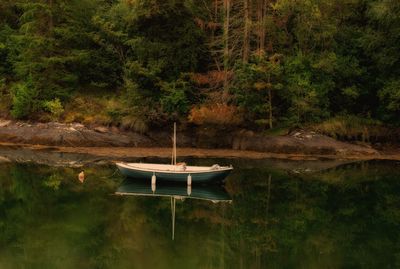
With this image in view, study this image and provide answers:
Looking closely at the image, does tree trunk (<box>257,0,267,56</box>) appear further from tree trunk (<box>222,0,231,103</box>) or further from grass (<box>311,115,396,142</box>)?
grass (<box>311,115,396,142</box>)

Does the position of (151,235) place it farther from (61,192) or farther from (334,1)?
(334,1)

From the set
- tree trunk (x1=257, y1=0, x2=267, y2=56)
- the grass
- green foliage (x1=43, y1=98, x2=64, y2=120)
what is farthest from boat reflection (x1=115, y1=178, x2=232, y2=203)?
tree trunk (x1=257, y1=0, x2=267, y2=56)

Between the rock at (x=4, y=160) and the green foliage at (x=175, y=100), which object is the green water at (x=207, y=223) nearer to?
the rock at (x=4, y=160)

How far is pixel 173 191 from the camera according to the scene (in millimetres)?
28281

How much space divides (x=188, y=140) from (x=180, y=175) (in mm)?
12419

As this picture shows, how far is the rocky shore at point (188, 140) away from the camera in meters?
38.4

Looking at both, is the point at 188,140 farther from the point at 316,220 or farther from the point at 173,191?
the point at 316,220

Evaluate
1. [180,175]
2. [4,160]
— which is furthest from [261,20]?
[4,160]

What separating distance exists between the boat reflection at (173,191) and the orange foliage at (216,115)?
1059 cm

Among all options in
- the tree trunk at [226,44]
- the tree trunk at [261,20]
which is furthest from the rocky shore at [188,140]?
the tree trunk at [261,20]

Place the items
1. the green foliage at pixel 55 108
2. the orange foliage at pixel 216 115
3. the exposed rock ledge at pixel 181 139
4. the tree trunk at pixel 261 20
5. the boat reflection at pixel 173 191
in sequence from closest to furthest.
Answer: the boat reflection at pixel 173 191, the exposed rock ledge at pixel 181 139, the orange foliage at pixel 216 115, the tree trunk at pixel 261 20, the green foliage at pixel 55 108

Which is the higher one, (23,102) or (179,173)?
(23,102)

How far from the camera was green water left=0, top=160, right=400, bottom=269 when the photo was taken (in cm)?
1883

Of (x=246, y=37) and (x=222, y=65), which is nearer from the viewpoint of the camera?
(x=246, y=37)
